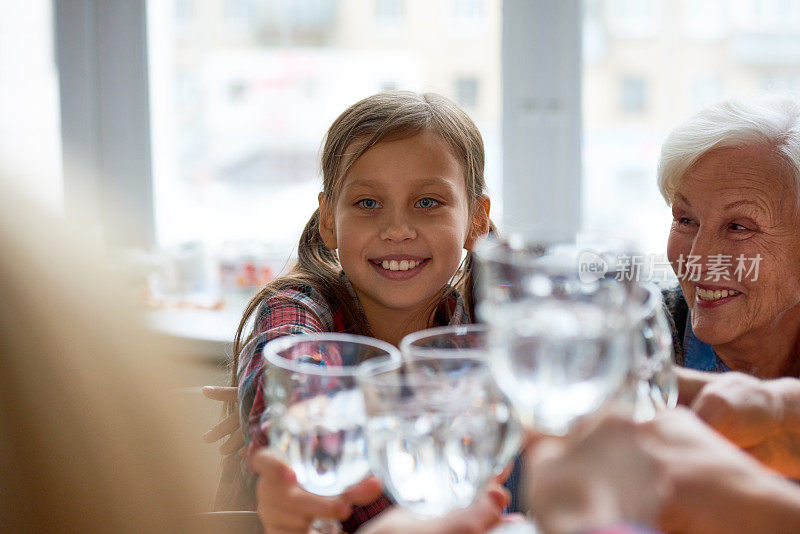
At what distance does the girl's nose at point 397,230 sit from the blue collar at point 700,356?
0.47m

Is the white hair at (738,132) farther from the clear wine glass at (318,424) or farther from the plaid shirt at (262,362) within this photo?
the clear wine glass at (318,424)

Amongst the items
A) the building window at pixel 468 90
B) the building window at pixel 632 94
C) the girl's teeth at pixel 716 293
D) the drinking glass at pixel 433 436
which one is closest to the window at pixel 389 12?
the building window at pixel 468 90

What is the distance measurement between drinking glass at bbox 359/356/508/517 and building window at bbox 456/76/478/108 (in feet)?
6.28

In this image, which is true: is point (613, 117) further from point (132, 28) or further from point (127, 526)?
point (127, 526)

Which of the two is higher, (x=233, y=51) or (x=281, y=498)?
(x=233, y=51)

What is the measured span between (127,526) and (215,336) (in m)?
1.61

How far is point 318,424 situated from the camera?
570 millimetres

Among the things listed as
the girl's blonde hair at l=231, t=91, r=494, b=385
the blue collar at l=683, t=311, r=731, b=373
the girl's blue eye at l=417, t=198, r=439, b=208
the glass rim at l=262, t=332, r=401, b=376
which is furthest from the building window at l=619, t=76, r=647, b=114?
the glass rim at l=262, t=332, r=401, b=376

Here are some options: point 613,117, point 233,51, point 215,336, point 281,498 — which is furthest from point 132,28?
point 281,498

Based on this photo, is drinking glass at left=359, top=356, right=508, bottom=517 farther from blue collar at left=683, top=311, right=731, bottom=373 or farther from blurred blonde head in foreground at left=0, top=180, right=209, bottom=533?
blue collar at left=683, top=311, right=731, bottom=373

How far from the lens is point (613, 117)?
2.36 meters

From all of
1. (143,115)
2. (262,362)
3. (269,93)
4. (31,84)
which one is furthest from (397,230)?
(31,84)

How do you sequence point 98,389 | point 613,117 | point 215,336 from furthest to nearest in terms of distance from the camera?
1. point 613,117
2. point 215,336
3. point 98,389

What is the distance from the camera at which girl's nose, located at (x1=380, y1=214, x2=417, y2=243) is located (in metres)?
1.20
